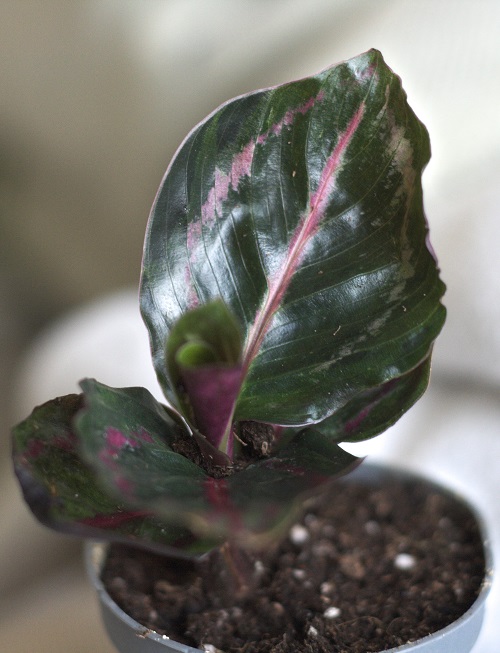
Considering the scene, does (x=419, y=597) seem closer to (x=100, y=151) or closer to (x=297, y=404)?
(x=297, y=404)

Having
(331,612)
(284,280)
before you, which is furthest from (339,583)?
(284,280)

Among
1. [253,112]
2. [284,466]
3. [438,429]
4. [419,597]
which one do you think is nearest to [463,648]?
[419,597]

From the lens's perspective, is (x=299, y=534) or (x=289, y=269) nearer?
(x=289, y=269)

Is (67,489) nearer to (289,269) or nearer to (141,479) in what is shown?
(141,479)

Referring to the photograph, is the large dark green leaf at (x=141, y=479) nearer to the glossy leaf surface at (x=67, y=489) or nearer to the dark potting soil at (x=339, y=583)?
the glossy leaf surface at (x=67, y=489)

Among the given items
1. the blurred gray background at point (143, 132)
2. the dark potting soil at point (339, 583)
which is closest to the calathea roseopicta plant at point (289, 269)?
the dark potting soil at point (339, 583)

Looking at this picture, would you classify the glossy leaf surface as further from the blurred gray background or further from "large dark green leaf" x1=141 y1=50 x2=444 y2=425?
the blurred gray background
